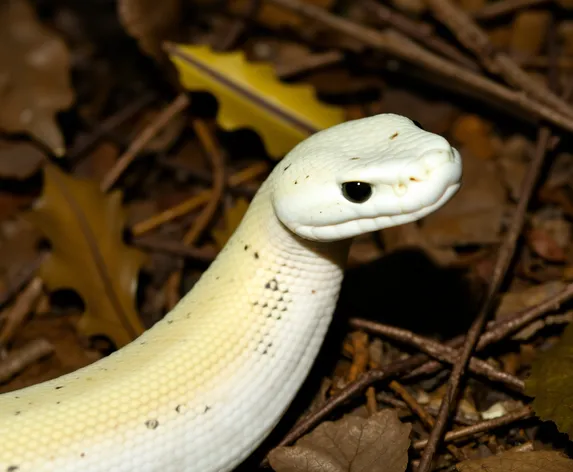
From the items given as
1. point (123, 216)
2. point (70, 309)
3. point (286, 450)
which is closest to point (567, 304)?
point (286, 450)

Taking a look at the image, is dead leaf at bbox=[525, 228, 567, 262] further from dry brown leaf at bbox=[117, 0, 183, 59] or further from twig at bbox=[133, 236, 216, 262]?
dry brown leaf at bbox=[117, 0, 183, 59]

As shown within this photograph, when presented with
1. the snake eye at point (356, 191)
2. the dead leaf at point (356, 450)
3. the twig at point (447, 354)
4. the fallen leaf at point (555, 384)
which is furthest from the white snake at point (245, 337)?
the fallen leaf at point (555, 384)

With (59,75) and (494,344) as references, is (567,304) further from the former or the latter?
(59,75)

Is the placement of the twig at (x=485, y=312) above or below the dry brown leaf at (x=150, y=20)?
below

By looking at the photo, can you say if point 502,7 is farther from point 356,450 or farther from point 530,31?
point 356,450

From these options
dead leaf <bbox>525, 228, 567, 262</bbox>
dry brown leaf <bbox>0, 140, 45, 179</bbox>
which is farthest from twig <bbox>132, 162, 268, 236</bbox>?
dead leaf <bbox>525, 228, 567, 262</bbox>

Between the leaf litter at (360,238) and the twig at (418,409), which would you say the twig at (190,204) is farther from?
the twig at (418,409)
